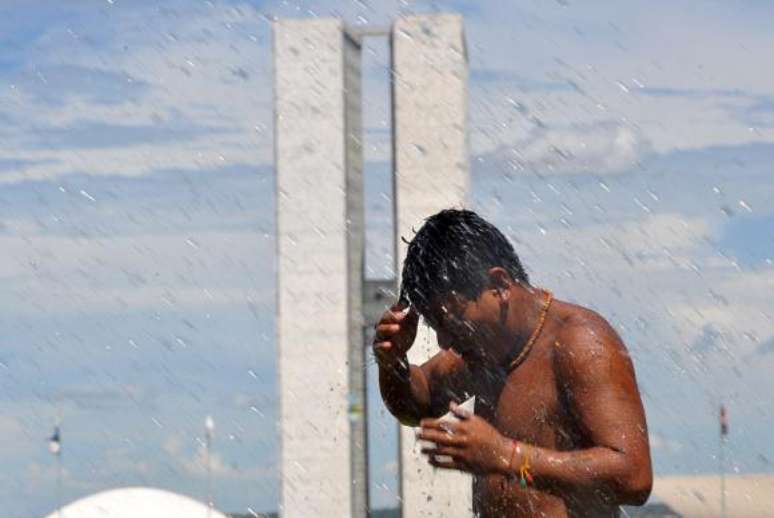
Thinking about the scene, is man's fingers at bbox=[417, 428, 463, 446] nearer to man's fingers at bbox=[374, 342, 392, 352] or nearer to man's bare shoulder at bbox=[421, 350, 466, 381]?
Result: man's fingers at bbox=[374, 342, 392, 352]

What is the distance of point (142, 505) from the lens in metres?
55.7

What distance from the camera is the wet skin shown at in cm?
352

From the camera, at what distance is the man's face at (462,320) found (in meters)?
3.53

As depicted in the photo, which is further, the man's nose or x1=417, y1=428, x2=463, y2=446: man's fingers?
the man's nose

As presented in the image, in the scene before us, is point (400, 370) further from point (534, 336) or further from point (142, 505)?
point (142, 505)

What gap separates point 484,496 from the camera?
380 centimetres

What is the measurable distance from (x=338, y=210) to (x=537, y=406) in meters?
32.1

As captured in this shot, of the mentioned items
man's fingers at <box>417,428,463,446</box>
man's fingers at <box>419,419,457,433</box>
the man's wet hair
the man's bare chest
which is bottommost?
the man's bare chest

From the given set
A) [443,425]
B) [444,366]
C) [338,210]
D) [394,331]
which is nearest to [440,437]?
[443,425]

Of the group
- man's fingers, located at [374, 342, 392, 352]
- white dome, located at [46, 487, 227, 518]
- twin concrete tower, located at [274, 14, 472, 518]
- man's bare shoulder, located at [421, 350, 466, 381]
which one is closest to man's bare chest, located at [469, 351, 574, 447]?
man's bare shoulder, located at [421, 350, 466, 381]

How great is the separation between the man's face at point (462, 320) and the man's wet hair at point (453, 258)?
0.5 inches

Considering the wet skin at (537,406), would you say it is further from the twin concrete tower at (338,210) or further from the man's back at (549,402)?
the twin concrete tower at (338,210)

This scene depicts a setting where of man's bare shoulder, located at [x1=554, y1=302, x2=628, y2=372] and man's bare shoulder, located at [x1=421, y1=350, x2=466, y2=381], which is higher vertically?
man's bare shoulder, located at [x1=554, y1=302, x2=628, y2=372]

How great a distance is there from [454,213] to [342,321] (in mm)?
32858
